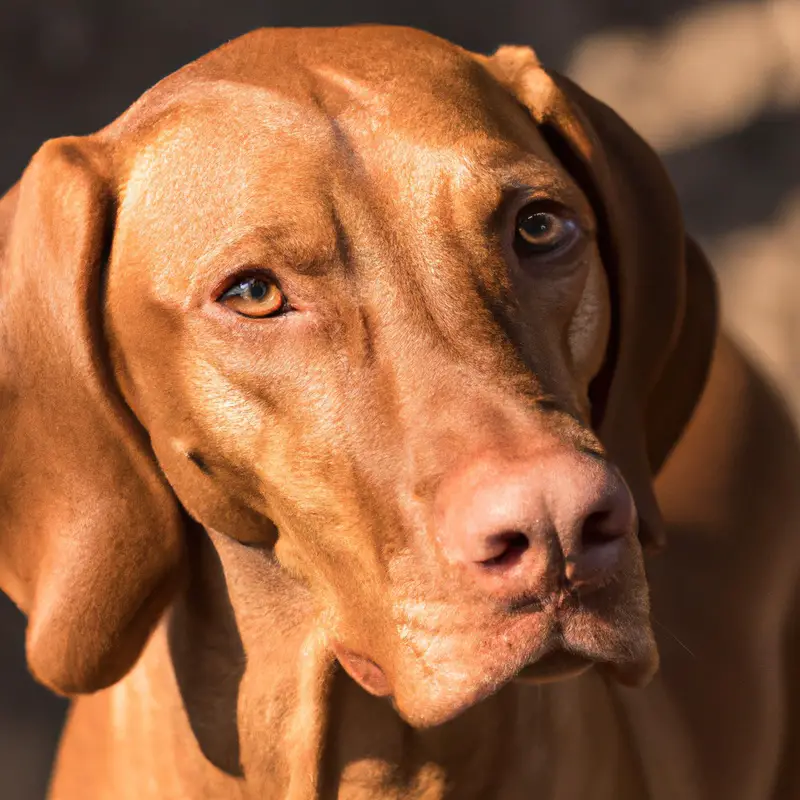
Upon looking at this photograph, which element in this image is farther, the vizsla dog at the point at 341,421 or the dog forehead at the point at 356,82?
the dog forehead at the point at 356,82

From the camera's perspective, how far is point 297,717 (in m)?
2.47

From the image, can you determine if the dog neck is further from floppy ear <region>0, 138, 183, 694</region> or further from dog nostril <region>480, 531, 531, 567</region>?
dog nostril <region>480, 531, 531, 567</region>

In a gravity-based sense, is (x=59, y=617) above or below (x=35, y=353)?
below

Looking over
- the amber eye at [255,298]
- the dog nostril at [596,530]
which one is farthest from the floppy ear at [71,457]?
the dog nostril at [596,530]

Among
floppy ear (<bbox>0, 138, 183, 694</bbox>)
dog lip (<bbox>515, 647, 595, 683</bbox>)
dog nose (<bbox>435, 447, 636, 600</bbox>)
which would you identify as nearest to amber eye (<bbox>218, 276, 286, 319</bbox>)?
floppy ear (<bbox>0, 138, 183, 694</bbox>)

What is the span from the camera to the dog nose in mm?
1868

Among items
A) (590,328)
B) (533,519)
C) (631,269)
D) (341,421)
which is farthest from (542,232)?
(533,519)

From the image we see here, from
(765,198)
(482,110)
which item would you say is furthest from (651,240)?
(765,198)

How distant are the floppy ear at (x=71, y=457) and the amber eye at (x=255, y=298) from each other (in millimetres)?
255

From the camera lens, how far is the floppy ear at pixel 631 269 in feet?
8.34

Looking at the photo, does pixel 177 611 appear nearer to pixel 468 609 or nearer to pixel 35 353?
pixel 35 353

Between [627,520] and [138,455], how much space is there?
811 millimetres

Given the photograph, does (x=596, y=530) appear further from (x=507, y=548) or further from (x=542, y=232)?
(x=542, y=232)

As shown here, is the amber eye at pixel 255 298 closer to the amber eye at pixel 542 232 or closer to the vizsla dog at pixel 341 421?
the vizsla dog at pixel 341 421
